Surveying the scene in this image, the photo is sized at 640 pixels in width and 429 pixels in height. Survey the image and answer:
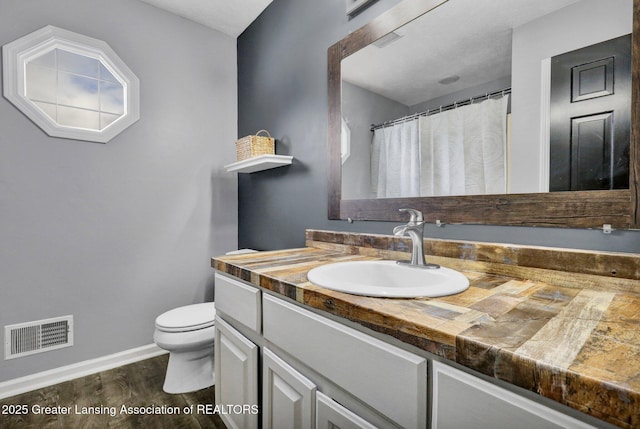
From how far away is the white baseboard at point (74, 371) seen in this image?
1763 mm

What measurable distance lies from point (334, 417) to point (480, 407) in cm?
40

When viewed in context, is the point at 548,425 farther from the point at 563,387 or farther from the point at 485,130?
the point at 485,130

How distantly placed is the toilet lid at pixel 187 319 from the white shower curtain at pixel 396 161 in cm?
123

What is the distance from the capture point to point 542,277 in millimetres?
885

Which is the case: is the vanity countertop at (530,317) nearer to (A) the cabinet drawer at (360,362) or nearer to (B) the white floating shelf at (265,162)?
(A) the cabinet drawer at (360,362)

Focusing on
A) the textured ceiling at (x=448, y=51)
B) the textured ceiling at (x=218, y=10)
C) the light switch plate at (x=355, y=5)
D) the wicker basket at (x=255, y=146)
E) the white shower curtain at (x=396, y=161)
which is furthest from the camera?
the textured ceiling at (x=218, y=10)

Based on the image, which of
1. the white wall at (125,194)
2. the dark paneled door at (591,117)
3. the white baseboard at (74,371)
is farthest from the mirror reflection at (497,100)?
the white baseboard at (74,371)

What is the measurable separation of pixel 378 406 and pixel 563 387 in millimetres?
365

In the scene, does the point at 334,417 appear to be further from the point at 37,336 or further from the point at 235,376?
the point at 37,336

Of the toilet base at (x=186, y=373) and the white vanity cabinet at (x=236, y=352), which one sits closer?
the white vanity cabinet at (x=236, y=352)

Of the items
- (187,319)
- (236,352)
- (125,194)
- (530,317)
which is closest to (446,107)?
(530,317)

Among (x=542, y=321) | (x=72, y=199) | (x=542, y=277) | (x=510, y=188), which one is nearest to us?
(x=542, y=321)

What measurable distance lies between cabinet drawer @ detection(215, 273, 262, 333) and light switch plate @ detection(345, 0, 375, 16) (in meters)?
1.45

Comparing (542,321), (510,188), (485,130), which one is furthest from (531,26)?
(542,321)
